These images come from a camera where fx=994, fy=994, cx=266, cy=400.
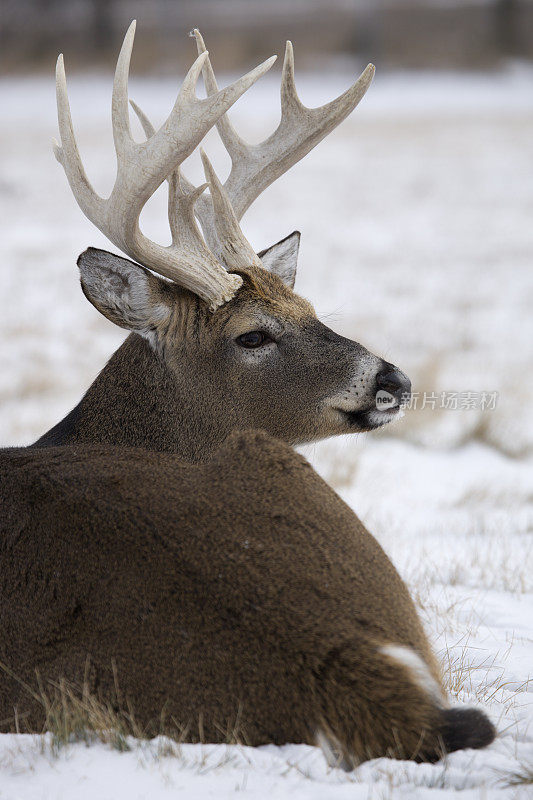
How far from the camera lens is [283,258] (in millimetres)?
5176

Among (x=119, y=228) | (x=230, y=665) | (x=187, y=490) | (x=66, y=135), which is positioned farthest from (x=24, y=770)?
(x=66, y=135)

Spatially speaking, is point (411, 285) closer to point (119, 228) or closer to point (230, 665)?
point (119, 228)

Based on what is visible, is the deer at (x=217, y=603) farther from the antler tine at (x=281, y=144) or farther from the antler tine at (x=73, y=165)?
the antler tine at (x=281, y=144)

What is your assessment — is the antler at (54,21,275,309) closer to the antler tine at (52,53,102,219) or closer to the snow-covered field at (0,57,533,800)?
the antler tine at (52,53,102,219)

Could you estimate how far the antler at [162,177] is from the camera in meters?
4.22

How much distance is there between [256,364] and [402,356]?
22.1 feet

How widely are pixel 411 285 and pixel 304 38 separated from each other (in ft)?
123

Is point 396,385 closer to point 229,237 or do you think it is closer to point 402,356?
point 229,237

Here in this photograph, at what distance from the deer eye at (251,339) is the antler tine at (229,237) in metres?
0.43

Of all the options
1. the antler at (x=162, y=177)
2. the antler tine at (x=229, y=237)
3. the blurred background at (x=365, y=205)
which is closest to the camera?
the antler at (x=162, y=177)

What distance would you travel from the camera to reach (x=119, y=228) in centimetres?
439

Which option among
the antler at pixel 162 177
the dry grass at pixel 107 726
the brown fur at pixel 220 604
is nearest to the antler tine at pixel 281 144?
the antler at pixel 162 177

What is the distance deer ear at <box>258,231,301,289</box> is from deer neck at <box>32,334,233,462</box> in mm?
988

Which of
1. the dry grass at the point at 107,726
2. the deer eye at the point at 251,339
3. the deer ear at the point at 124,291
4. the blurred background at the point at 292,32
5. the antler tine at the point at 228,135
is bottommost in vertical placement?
the dry grass at the point at 107,726
